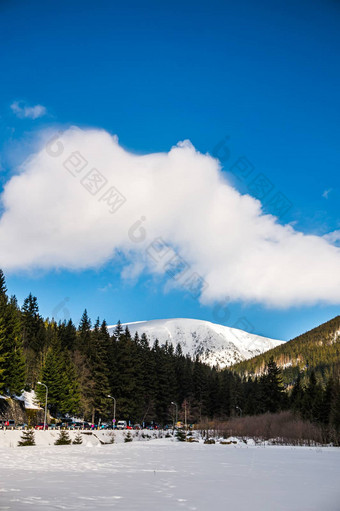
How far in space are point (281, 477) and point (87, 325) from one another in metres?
119

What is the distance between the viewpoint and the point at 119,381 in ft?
279

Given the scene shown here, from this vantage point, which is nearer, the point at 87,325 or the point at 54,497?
the point at 54,497

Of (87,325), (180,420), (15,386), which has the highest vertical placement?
(87,325)

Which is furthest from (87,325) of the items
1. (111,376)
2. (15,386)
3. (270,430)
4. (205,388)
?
(270,430)

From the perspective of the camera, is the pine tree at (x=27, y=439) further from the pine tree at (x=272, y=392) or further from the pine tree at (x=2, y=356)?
the pine tree at (x=272, y=392)

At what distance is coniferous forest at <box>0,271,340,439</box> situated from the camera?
64938 mm

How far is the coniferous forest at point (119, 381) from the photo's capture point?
213 feet

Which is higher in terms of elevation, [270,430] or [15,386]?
[15,386]

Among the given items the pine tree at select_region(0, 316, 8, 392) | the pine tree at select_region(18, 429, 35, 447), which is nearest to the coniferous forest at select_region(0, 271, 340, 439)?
the pine tree at select_region(0, 316, 8, 392)

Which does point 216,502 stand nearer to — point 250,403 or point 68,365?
point 68,365

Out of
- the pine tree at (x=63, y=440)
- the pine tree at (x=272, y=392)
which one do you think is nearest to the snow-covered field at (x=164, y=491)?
the pine tree at (x=63, y=440)

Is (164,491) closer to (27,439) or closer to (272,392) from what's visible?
(27,439)

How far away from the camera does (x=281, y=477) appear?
17828 millimetres

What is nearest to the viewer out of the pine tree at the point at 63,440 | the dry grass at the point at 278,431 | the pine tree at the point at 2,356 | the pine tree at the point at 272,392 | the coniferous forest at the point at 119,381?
the pine tree at the point at 63,440
